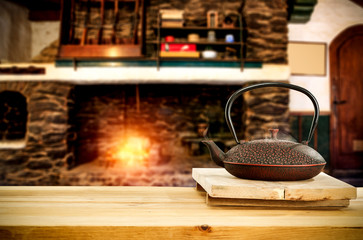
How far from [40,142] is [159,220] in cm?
361

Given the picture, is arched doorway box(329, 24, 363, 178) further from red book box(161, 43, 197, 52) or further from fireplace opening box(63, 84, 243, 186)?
red book box(161, 43, 197, 52)

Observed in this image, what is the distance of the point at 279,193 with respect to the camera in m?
0.61

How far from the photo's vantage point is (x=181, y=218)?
567 mm

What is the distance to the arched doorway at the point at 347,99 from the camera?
432 centimetres

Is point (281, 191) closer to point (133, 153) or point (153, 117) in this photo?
point (133, 153)

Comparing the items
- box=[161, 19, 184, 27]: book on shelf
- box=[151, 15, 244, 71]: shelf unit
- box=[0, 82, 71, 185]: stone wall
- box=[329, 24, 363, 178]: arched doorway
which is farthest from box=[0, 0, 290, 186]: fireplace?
box=[329, 24, 363, 178]: arched doorway

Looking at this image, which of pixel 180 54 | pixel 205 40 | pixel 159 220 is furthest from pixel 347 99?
pixel 159 220

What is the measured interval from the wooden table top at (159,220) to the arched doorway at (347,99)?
4276 millimetres

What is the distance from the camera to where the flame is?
373 centimetres

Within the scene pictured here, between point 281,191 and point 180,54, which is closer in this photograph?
point 281,191

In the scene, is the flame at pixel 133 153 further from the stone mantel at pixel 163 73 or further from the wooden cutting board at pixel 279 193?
the wooden cutting board at pixel 279 193

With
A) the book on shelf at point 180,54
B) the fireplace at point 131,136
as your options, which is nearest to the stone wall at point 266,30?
the fireplace at point 131,136

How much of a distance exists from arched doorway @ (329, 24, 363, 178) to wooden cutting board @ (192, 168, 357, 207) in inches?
169

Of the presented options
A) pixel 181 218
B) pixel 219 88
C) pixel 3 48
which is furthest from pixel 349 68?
pixel 3 48
